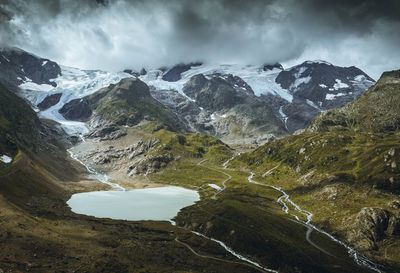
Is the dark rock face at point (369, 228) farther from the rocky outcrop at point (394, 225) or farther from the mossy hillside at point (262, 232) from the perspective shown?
the mossy hillside at point (262, 232)

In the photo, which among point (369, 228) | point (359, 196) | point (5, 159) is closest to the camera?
point (369, 228)

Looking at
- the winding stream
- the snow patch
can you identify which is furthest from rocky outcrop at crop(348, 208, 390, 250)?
the snow patch

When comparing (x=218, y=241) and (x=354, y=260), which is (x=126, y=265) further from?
(x=354, y=260)

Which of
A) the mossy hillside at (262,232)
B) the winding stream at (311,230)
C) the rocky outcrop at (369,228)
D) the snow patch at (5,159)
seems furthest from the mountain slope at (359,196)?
the snow patch at (5,159)

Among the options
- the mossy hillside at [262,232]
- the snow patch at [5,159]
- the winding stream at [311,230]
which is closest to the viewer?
the mossy hillside at [262,232]

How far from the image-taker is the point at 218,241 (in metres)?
104

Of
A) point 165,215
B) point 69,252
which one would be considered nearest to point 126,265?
point 69,252

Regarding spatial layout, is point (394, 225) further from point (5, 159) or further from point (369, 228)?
point (5, 159)

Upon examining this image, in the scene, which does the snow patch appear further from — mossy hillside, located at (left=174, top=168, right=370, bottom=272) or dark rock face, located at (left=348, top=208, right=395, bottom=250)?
dark rock face, located at (left=348, top=208, right=395, bottom=250)

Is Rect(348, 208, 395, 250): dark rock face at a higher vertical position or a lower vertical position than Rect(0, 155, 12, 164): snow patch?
lower

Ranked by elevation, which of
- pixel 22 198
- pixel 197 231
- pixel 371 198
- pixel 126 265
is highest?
pixel 371 198

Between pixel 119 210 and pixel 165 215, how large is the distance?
25186 millimetres

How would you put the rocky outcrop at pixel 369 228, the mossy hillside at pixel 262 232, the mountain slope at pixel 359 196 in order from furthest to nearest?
the mountain slope at pixel 359 196 < the rocky outcrop at pixel 369 228 < the mossy hillside at pixel 262 232

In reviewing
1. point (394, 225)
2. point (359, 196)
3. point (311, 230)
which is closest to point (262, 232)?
→ point (311, 230)
